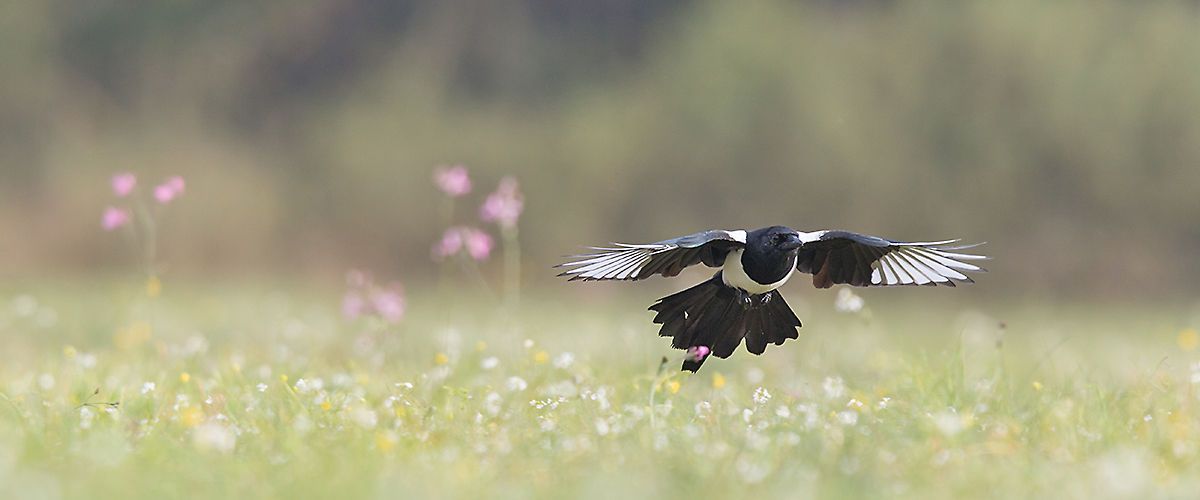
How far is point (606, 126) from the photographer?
14.1 meters

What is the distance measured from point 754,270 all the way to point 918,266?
0.57 meters

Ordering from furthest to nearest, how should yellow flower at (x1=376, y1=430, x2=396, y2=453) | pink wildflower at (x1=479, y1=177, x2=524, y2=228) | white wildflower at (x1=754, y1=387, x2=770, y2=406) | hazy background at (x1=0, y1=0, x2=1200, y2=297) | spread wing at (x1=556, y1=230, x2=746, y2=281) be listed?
hazy background at (x1=0, y1=0, x2=1200, y2=297)
pink wildflower at (x1=479, y1=177, x2=524, y2=228)
spread wing at (x1=556, y1=230, x2=746, y2=281)
white wildflower at (x1=754, y1=387, x2=770, y2=406)
yellow flower at (x1=376, y1=430, x2=396, y2=453)

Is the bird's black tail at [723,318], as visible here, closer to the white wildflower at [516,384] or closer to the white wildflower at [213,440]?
the white wildflower at [516,384]

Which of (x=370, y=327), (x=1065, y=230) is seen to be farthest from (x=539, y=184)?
(x=370, y=327)

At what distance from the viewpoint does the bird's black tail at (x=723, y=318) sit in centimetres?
477

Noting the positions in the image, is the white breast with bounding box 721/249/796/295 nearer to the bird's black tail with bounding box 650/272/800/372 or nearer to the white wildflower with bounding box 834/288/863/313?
the bird's black tail with bounding box 650/272/800/372

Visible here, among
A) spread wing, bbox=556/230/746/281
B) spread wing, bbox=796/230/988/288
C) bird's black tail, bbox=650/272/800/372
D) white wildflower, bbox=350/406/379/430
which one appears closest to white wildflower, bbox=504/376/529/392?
spread wing, bbox=556/230/746/281

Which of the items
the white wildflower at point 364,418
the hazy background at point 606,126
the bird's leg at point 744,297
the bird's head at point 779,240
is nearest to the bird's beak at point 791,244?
the bird's head at point 779,240

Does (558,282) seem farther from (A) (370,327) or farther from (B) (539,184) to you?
(A) (370,327)

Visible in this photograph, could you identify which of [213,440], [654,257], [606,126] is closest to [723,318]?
[654,257]

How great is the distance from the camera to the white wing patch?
181 inches

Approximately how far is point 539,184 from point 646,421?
394 inches

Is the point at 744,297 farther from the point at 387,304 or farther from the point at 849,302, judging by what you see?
the point at 387,304

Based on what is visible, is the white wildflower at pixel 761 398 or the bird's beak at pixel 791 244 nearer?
the white wildflower at pixel 761 398
